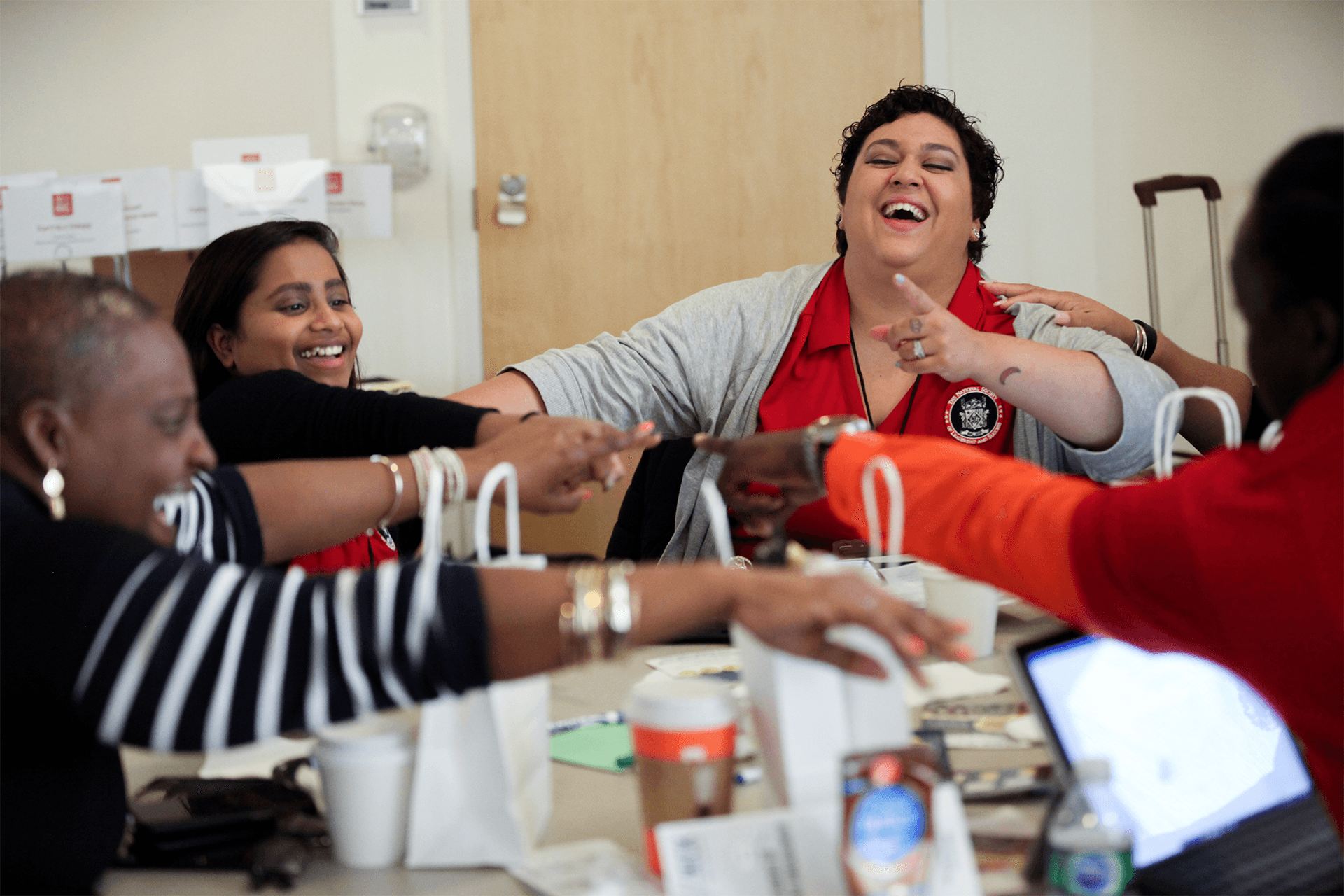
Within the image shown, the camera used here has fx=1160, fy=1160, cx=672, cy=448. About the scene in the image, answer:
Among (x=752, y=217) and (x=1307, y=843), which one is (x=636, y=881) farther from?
(x=752, y=217)

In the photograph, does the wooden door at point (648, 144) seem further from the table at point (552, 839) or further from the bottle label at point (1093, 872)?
the bottle label at point (1093, 872)

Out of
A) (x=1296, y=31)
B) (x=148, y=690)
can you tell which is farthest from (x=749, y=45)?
(x=148, y=690)

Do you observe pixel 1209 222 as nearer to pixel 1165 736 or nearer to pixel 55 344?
pixel 1165 736

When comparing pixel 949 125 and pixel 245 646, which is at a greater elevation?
pixel 949 125

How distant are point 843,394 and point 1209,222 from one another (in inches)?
83.5

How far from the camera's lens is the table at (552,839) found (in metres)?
0.88

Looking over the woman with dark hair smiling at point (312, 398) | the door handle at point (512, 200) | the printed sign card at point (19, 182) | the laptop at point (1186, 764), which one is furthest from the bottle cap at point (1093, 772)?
the printed sign card at point (19, 182)

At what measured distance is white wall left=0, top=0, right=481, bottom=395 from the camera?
11.6 feet

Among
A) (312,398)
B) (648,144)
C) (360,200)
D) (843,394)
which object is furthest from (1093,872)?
(648,144)

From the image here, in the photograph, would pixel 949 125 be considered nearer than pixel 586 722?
No

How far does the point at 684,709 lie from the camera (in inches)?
32.6

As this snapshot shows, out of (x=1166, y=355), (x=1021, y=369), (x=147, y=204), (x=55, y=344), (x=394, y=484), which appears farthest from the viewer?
(x=147, y=204)

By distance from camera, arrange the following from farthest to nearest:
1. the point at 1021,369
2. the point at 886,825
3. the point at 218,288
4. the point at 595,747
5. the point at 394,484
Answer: the point at 218,288 → the point at 1021,369 → the point at 394,484 → the point at 595,747 → the point at 886,825

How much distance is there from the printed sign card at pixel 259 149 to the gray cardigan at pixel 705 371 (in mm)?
1690
